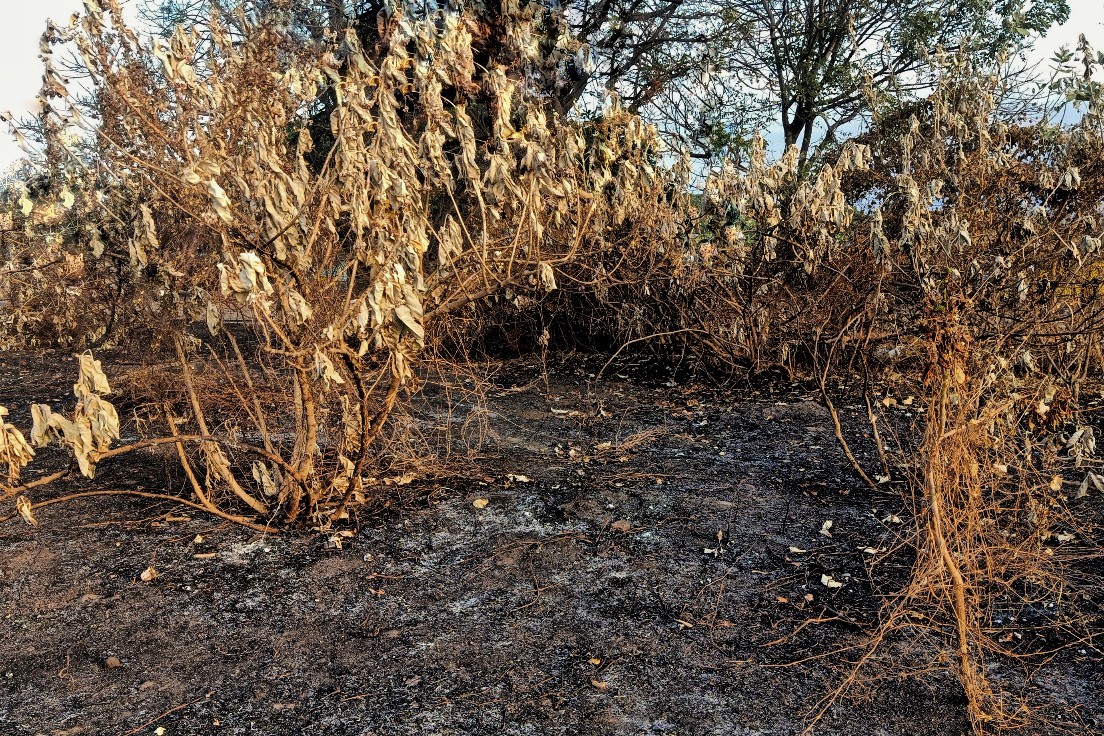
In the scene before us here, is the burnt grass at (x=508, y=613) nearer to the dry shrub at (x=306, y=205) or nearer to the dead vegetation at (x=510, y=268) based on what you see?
the dead vegetation at (x=510, y=268)

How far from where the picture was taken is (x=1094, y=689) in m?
2.49

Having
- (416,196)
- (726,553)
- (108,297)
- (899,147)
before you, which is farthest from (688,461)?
(108,297)

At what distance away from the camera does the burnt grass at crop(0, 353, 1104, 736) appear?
2.41 metres

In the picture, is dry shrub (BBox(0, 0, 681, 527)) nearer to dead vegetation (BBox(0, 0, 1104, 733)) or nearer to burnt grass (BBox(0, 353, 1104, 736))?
dead vegetation (BBox(0, 0, 1104, 733))

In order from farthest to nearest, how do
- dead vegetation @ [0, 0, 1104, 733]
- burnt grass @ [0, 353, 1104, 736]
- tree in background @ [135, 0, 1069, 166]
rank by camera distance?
tree in background @ [135, 0, 1069, 166], dead vegetation @ [0, 0, 1104, 733], burnt grass @ [0, 353, 1104, 736]

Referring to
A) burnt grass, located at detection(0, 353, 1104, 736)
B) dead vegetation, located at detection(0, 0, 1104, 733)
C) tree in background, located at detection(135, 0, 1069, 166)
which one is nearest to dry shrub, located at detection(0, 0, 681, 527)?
dead vegetation, located at detection(0, 0, 1104, 733)

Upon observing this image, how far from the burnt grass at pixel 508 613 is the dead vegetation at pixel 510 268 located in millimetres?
191

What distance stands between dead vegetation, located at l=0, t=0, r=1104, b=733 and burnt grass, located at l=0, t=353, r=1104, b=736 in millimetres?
191

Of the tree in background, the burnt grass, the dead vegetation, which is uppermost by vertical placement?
the tree in background

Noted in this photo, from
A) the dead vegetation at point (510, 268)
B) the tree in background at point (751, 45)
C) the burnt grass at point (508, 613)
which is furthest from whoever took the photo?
the tree in background at point (751, 45)

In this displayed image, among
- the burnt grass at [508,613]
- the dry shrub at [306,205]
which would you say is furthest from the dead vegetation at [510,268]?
the burnt grass at [508,613]

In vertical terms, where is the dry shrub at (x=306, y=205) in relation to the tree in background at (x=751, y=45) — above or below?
below

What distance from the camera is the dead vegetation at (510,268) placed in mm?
2746

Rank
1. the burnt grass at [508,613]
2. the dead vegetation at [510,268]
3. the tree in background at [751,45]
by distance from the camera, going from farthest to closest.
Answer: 1. the tree in background at [751,45]
2. the dead vegetation at [510,268]
3. the burnt grass at [508,613]
